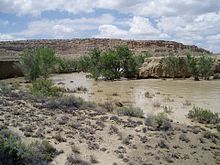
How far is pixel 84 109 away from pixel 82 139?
4632mm

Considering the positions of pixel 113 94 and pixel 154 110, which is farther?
pixel 113 94

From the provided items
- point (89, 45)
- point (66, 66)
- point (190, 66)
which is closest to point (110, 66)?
point (190, 66)

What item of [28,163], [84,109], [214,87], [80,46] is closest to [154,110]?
[84,109]

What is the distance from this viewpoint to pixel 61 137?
13.4 m

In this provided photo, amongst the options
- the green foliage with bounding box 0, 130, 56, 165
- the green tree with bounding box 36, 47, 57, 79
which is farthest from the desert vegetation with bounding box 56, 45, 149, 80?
the green foliage with bounding box 0, 130, 56, 165

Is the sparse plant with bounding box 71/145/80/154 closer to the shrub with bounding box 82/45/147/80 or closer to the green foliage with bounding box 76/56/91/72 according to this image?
the shrub with bounding box 82/45/147/80

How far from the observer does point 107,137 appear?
14195 mm

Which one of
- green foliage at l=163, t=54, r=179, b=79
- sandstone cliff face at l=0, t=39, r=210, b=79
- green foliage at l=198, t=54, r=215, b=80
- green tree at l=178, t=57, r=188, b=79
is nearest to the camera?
green foliage at l=198, t=54, r=215, b=80

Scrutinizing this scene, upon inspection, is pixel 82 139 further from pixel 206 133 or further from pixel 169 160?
pixel 206 133

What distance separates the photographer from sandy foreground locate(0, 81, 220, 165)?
12.8 meters

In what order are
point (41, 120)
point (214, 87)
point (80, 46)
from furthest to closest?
point (80, 46) → point (214, 87) → point (41, 120)

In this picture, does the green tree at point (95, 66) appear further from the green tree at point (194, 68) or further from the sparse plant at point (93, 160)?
the sparse plant at point (93, 160)

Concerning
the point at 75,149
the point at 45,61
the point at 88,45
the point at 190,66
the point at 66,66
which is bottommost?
the point at 66,66

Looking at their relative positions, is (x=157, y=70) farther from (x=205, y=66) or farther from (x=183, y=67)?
(x=205, y=66)
